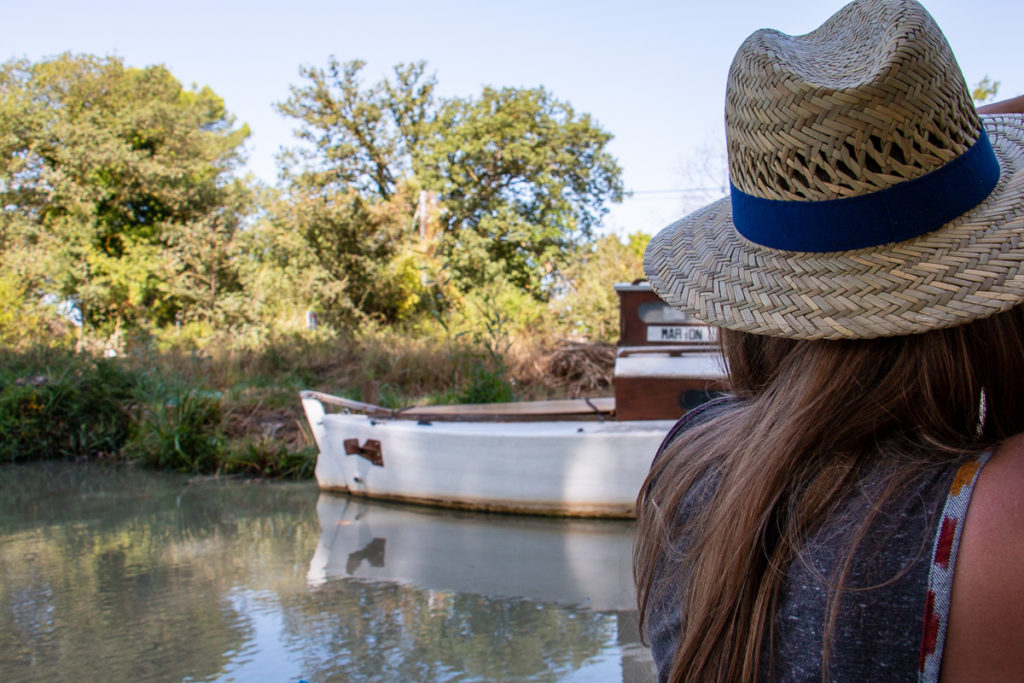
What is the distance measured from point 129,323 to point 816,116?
78.1 feet

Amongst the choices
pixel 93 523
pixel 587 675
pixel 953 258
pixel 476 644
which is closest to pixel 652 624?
pixel 953 258

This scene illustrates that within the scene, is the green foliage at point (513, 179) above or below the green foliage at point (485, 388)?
above

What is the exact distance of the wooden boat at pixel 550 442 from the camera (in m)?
4.83

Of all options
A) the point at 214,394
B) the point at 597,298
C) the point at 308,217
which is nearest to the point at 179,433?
the point at 214,394

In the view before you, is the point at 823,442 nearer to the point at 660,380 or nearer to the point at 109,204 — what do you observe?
the point at 660,380

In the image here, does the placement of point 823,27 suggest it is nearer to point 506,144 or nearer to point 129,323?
point 506,144

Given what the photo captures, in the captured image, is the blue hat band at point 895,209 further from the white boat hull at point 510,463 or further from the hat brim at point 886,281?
the white boat hull at point 510,463

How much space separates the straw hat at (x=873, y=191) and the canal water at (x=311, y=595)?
2.14 m

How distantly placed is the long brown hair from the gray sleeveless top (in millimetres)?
15

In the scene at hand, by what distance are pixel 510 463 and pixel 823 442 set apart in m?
4.23

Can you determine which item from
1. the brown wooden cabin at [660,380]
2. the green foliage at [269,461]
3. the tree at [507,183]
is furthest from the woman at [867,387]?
the tree at [507,183]

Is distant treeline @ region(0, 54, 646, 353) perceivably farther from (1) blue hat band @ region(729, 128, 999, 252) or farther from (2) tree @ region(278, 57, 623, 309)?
(1) blue hat band @ region(729, 128, 999, 252)

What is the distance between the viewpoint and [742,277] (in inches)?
38.6

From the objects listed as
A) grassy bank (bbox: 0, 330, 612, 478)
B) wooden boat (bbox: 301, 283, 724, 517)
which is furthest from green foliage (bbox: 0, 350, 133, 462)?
wooden boat (bbox: 301, 283, 724, 517)
